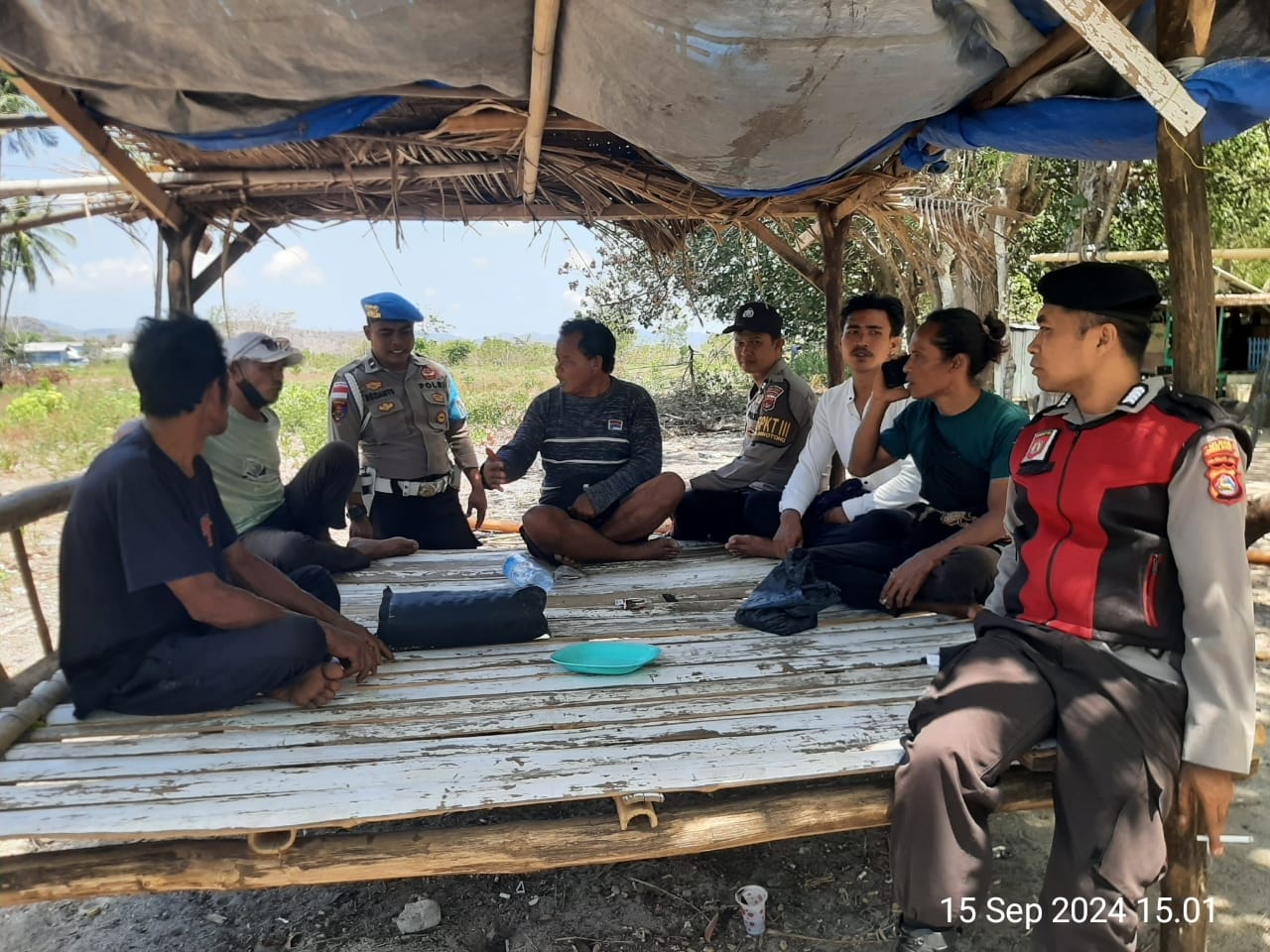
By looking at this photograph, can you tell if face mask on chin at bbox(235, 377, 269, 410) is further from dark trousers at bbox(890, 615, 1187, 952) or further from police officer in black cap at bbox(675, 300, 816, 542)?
dark trousers at bbox(890, 615, 1187, 952)

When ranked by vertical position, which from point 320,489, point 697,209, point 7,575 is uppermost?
point 697,209

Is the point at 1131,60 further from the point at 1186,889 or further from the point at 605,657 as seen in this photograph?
the point at 605,657

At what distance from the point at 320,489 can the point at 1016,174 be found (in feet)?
26.6

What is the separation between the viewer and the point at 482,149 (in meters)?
3.43

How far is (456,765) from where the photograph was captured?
6.97 ft

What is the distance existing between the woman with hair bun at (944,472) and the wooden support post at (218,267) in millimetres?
3133

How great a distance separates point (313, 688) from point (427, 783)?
2.13 feet

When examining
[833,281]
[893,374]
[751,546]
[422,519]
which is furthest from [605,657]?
[833,281]

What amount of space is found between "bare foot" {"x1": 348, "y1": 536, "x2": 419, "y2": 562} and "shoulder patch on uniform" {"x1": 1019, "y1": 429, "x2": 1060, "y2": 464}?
307cm

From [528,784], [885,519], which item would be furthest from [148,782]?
[885,519]

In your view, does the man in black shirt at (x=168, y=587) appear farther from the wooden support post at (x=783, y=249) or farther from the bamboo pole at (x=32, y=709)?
the wooden support post at (x=783, y=249)

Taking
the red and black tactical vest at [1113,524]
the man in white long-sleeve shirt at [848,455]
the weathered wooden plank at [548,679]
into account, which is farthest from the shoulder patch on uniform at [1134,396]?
the man in white long-sleeve shirt at [848,455]

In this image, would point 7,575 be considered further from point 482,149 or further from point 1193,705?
point 1193,705

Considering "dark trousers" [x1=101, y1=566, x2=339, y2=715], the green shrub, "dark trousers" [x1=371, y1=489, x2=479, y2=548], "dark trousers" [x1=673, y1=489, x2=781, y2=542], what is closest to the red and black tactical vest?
"dark trousers" [x1=101, y1=566, x2=339, y2=715]
